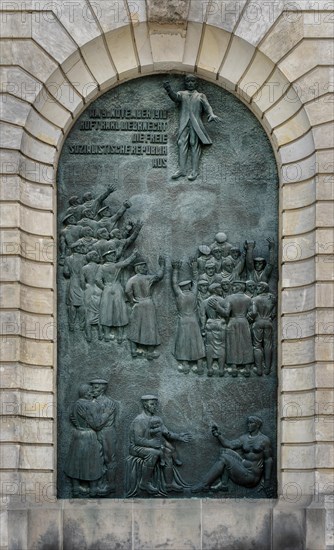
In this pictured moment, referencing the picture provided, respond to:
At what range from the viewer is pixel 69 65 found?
22.5 m

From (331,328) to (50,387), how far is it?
12.7ft

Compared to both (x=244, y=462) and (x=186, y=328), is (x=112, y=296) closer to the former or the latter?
(x=186, y=328)

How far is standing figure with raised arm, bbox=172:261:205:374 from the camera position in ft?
74.1

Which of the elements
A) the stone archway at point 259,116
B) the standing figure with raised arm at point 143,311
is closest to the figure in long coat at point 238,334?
the stone archway at point 259,116

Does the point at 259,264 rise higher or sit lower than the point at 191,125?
lower

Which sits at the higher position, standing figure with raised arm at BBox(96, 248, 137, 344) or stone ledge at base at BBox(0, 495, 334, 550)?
standing figure with raised arm at BBox(96, 248, 137, 344)

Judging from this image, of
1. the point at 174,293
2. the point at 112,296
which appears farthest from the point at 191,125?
the point at 112,296

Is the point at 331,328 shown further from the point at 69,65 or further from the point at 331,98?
the point at 69,65

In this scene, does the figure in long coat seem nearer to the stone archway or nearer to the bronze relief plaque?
the bronze relief plaque

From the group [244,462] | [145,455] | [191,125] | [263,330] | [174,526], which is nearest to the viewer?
[174,526]

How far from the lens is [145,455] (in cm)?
2236

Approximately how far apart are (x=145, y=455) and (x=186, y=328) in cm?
183

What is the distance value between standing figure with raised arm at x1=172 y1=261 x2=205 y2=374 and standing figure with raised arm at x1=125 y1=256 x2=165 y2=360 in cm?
27

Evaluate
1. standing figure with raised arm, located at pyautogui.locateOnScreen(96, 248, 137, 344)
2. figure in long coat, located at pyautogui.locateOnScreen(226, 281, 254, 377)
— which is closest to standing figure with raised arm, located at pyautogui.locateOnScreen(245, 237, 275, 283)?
figure in long coat, located at pyautogui.locateOnScreen(226, 281, 254, 377)
